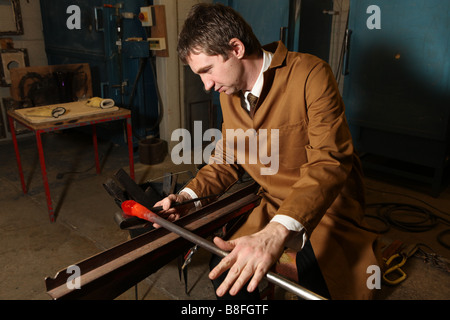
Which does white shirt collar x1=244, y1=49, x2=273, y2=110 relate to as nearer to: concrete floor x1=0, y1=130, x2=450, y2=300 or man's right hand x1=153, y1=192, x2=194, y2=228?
man's right hand x1=153, y1=192, x2=194, y2=228

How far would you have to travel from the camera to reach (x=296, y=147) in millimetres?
1302

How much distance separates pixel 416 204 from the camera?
295cm

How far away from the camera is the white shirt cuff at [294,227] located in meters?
0.98

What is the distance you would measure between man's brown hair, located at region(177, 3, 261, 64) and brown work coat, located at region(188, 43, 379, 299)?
6.8 inches

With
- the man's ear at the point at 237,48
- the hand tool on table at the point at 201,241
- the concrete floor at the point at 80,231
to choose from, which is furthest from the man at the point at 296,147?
the concrete floor at the point at 80,231

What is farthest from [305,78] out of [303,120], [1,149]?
[1,149]

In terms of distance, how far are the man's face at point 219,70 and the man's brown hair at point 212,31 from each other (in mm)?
18

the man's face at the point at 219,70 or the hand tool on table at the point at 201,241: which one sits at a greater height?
the man's face at the point at 219,70

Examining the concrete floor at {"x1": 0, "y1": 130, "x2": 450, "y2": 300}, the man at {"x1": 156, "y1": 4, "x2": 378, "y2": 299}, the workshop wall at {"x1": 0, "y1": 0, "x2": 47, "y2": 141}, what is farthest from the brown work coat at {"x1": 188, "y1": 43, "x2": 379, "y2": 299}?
the workshop wall at {"x1": 0, "y1": 0, "x2": 47, "y2": 141}

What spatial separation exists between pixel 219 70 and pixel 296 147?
365 mm

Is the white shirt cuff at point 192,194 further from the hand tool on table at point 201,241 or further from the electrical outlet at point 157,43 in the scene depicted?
the electrical outlet at point 157,43

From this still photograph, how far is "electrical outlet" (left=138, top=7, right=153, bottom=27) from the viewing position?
3453 mm
